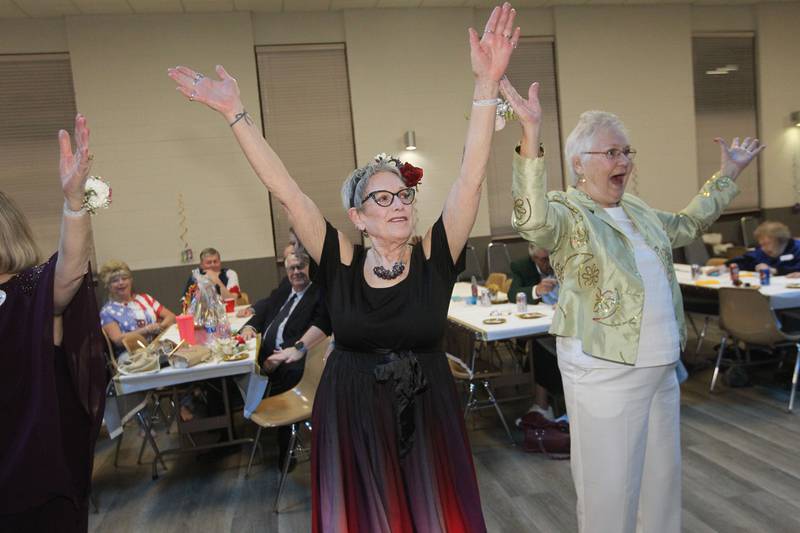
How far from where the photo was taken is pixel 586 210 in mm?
1957

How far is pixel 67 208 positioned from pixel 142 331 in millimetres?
3516

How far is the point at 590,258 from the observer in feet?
6.29

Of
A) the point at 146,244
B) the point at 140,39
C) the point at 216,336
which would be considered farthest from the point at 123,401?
the point at 140,39

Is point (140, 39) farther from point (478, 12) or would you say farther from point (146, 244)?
point (478, 12)

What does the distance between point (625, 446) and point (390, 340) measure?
2.68 ft

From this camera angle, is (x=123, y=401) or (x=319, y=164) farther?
(x=319, y=164)

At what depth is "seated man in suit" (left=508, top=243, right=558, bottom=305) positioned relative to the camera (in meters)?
4.63

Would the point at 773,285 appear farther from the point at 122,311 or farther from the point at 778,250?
the point at 122,311

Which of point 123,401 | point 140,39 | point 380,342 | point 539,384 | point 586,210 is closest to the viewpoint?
point 380,342

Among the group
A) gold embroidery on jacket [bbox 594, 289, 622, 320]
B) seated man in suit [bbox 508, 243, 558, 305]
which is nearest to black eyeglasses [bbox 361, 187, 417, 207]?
gold embroidery on jacket [bbox 594, 289, 622, 320]

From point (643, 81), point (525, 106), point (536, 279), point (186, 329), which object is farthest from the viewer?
point (643, 81)

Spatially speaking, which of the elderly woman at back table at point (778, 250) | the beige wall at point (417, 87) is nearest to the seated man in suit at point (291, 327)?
the elderly woman at back table at point (778, 250)

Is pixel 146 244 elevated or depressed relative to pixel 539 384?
elevated

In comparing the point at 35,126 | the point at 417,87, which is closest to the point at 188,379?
the point at 35,126
